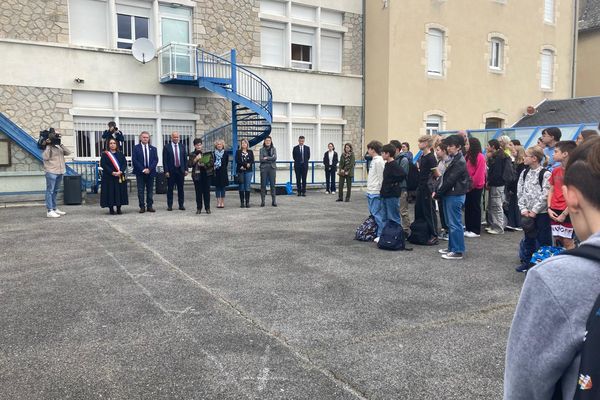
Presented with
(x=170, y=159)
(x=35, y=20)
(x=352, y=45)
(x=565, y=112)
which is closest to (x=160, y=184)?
(x=170, y=159)

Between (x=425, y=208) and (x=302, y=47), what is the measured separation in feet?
45.0

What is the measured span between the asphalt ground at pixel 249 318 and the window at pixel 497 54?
685 inches

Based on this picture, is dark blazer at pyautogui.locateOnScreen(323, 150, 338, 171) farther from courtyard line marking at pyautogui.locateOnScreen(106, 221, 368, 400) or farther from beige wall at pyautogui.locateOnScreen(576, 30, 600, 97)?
beige wall at pyautogui.locateOnScreen(576, 30, 600, 97)

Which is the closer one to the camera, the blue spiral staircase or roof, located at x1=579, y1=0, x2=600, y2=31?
the blue spiral staircase

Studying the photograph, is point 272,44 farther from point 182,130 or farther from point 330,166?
point 330,166

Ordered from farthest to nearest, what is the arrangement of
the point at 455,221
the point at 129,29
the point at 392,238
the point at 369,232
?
the point at 129,29 → the point at 369,232 → the point at 392,238 → the point at 455,221

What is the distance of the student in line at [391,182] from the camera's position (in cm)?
754

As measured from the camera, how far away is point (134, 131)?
54.7 feet

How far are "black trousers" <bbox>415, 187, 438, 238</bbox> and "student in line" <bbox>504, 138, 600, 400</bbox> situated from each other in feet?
22.4

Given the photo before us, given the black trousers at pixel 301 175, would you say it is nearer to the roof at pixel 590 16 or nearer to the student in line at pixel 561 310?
the student in line at pixel 561 310

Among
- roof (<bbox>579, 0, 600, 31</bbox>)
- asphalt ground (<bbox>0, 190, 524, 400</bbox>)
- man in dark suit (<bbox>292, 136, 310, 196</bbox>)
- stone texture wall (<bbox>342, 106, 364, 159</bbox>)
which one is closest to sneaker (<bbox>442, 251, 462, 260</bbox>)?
asphalt ground (<bbox>0, 190, 524, 400</bbox>)

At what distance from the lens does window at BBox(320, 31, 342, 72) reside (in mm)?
20422

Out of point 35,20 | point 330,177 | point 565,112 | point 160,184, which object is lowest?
point 160,184

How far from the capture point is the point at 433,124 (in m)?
21.4
